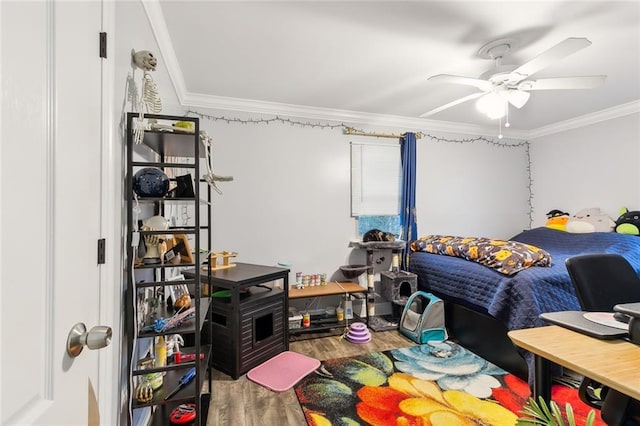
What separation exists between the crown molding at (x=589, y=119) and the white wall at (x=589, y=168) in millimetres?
52

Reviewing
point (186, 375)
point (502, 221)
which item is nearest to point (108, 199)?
point (186, 375)

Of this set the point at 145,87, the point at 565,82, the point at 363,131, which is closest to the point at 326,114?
the point at 363,131

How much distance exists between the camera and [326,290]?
3234 mm

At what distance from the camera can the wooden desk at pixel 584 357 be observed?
92cm

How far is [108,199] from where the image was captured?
1.21 meters

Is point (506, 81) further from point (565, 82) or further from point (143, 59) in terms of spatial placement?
point (143, 59)

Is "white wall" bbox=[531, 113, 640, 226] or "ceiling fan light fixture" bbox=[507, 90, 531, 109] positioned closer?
"ceiling fan light fixture" bbox=[507, 90, 531, 109]

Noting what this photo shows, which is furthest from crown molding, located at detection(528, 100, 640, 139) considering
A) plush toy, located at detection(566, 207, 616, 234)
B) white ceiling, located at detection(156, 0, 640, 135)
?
plush toy, located at detection(566, 207, 616, 234)

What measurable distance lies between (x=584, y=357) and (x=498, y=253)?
1721 millimetres

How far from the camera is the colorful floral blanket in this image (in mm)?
2461

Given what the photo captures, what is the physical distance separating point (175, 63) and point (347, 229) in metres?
2.38

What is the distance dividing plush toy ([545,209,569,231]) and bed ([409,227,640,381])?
0.19 meters

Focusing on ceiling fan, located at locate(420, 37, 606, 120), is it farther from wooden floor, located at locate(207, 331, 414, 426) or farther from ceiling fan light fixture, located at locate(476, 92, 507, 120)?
wooden floor, located at locate(207, 331, 414, 426)

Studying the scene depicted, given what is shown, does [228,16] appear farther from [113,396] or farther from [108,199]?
[113,396]
